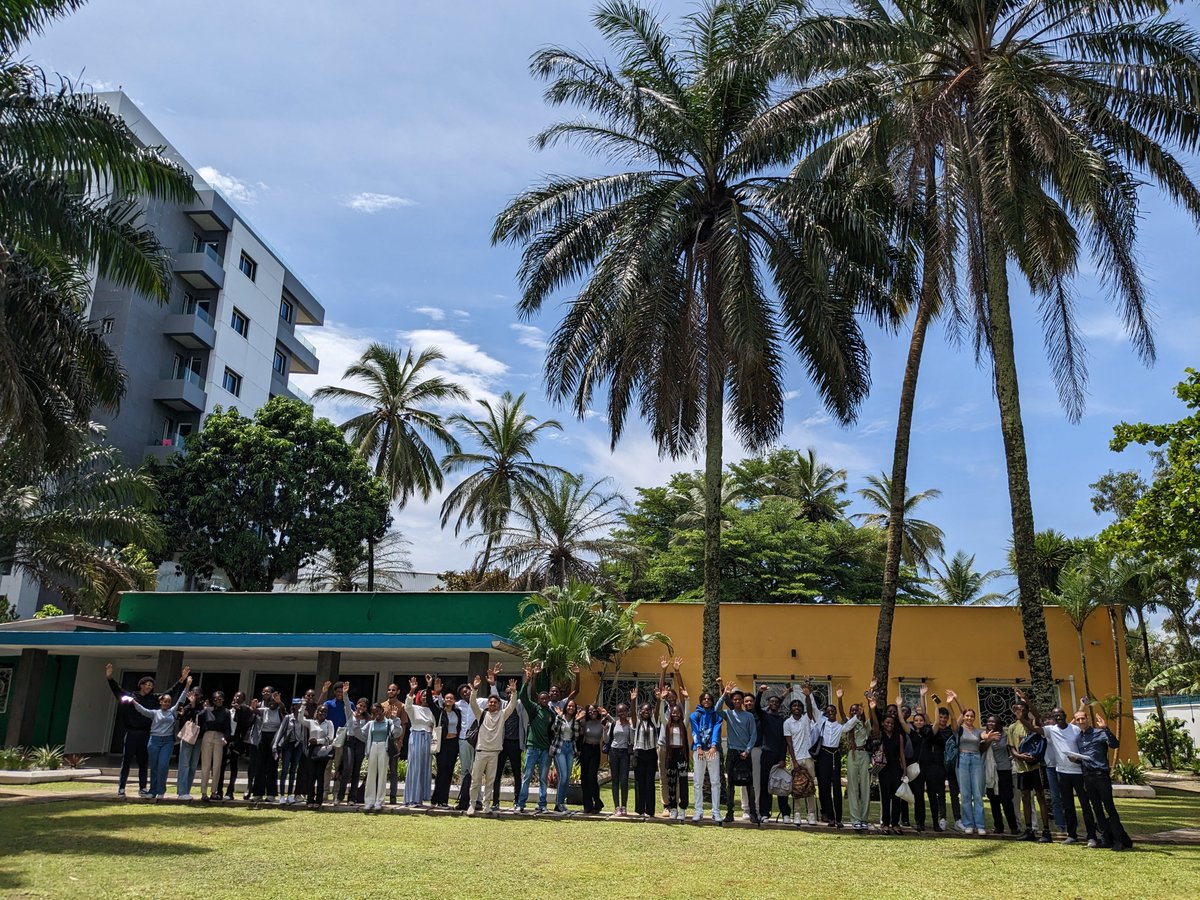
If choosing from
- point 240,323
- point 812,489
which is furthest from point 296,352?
point 812,489

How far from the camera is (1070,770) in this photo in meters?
10.6

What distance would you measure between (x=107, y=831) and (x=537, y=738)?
5.32 m

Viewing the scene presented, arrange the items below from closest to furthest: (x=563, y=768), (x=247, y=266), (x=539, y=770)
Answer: (x=539, y=770) → (x=563, y=768) → (x=247, y=266)

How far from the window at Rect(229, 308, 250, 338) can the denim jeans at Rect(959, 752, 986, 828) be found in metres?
41.6

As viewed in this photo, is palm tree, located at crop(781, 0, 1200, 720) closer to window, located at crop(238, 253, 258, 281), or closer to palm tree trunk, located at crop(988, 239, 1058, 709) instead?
palm tree trunk, located at crop(988, 239, 1058, 709)

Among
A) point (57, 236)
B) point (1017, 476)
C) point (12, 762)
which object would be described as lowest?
point (12, 762)

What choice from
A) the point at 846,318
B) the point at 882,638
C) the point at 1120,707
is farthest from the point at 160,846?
the point at 1120,707

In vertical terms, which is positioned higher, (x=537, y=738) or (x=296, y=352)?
(x=296, y=352)

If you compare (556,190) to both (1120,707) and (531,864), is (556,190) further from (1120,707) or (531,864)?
(1120,707)

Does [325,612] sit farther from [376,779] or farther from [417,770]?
[376,779]

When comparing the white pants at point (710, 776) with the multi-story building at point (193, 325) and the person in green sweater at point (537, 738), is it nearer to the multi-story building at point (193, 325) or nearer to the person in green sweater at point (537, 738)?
the person in green sweater at point (537, 738)

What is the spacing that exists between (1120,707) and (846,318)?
10310mm

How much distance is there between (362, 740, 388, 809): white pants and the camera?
43.0 feet

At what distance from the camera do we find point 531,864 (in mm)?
8938
